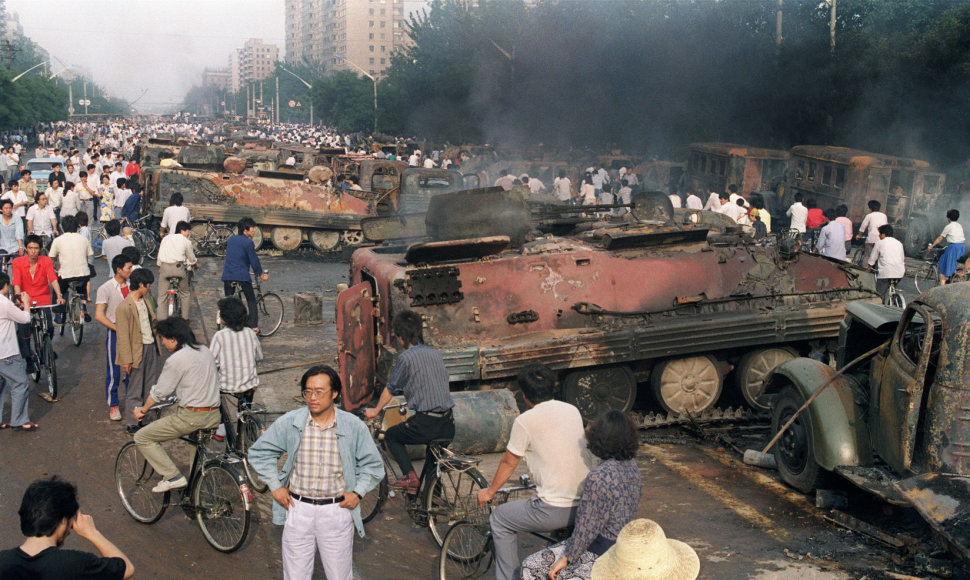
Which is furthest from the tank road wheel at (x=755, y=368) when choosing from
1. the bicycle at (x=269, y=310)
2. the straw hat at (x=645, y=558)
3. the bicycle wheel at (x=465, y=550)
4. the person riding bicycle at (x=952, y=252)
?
the bicycle at (x=269, y=310)

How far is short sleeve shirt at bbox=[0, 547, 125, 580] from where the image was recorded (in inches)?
160

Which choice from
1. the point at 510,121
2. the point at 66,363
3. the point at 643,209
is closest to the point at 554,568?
the point at 643,209

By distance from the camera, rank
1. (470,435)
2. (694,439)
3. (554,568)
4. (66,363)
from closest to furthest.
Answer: (554,568), (470,435), (694,439), (66,363)

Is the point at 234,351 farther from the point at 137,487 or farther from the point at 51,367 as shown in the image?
the point at 51,367

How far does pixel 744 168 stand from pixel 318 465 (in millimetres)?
26954

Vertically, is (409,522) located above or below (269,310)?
below

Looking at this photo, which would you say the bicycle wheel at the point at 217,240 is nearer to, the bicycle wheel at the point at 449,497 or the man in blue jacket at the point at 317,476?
the bicycle wheel at the point at 449,497

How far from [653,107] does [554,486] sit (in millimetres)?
41426

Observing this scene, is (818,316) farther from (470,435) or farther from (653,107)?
(653,107)

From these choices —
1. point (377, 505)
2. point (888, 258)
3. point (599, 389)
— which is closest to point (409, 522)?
point (377, 505)

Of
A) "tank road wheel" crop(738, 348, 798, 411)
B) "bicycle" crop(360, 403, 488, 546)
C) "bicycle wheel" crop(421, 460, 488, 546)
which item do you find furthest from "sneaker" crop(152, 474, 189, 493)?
"tank road wheel" crop(738, 348, 798, 411)

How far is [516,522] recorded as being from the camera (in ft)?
18.2

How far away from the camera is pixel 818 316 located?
1093cm

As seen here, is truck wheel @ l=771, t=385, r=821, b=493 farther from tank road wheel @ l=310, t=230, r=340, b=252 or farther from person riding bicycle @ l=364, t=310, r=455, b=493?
tank road wheel @ l=310, t=230, r=340, b=252
